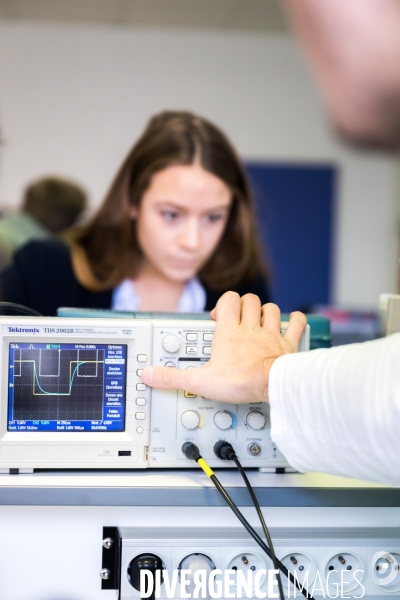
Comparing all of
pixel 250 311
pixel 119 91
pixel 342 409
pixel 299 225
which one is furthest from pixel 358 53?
pixel 299 225

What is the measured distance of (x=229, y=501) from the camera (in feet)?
2.73

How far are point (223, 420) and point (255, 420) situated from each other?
0.05 m

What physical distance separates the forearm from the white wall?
1.95m

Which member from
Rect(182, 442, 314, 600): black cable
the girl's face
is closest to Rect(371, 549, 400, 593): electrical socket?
Rect(182, 442, 314, 600): black cable

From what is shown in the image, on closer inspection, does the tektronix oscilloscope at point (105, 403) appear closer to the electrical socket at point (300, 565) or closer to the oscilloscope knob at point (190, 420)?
the oscilloscope knob at point (190, 420)

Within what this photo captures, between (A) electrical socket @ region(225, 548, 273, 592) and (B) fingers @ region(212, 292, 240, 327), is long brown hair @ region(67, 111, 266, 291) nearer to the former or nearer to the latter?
(B) fingers @ region(212, 292, 240, 327)

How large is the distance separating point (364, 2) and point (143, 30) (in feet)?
8.00

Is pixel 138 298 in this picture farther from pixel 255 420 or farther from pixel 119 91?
pixel 119 91

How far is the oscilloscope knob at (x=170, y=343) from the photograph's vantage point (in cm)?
91

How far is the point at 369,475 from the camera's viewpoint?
0.74 m

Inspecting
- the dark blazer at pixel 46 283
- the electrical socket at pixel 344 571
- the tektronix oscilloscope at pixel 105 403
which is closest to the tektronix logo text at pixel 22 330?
the tektronix oscilloscope at pixel 105 403

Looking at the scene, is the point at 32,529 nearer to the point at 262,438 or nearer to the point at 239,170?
the point at 262,438

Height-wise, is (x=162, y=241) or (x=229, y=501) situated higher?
(x=162, y=241)

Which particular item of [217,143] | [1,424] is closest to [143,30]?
[217,143]
